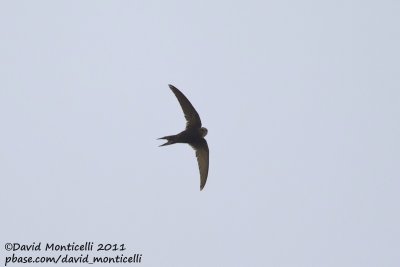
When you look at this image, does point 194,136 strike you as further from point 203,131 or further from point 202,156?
point 202,156

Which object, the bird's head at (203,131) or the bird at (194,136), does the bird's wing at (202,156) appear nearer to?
the bird at (194,136)

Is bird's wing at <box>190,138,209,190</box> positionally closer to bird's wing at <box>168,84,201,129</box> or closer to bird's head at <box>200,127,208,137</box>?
bird's head at <box>200,127,208,137</box>

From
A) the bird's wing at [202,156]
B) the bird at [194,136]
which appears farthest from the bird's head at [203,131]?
the bird's wing at [202,156]

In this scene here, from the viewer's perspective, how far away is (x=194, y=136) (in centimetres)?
1352

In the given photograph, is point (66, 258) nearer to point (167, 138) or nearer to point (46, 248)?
point (46, 248)

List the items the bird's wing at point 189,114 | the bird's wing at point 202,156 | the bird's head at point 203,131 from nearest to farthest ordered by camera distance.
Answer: the bird's wing at point 189,114
the bird's head at point 203,131
the bird's wing at point 202,156

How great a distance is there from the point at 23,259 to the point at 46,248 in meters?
0.58

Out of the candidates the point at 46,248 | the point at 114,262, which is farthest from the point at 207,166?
the point at 46,248

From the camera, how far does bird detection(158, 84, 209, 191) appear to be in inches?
518

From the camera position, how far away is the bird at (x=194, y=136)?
13.2 metres

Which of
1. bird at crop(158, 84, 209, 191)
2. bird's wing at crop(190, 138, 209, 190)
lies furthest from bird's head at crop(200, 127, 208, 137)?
bird's wing at crop(190, 138, 209, 190)

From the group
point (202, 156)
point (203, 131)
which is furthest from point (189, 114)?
point (202, 156)

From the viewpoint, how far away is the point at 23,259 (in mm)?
15617

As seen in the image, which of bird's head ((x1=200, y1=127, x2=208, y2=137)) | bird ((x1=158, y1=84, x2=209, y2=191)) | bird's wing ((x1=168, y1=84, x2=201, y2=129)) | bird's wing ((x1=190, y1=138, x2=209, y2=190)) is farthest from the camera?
bird's wing ((x1=190, y1=138, x2=209, y2=190))
